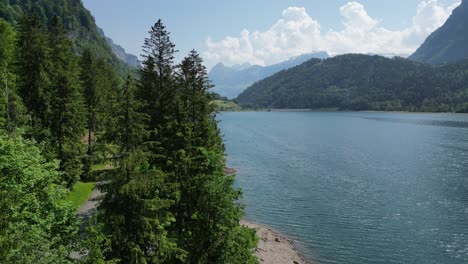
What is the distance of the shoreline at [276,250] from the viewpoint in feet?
126

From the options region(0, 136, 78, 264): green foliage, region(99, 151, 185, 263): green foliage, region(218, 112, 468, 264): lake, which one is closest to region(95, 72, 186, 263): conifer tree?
region(99, 151, 185, 263): green foliage

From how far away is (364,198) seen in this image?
61125 millimetres

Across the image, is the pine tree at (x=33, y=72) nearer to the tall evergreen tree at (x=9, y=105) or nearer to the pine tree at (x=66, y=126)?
the pine tree at (x=66, y=126)

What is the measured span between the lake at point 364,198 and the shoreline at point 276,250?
1343 millimetres

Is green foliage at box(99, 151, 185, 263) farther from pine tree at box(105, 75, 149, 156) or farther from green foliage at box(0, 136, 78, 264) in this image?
green foliage at box(0, 136, 78, 264)

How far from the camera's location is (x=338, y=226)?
160 feet

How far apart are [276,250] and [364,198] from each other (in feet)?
85.9

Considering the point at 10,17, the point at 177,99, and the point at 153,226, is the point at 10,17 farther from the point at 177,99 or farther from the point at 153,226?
the point at 153,226

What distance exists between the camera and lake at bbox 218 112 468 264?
138 feet

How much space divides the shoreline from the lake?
4.40 ft

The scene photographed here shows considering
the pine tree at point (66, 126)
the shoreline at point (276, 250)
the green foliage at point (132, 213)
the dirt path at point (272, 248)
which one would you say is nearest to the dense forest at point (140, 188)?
the green foliage at point (132, 213)

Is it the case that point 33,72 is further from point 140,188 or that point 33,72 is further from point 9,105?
point 140,188

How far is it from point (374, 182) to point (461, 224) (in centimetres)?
2320

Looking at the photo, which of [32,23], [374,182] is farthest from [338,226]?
[32,23]
